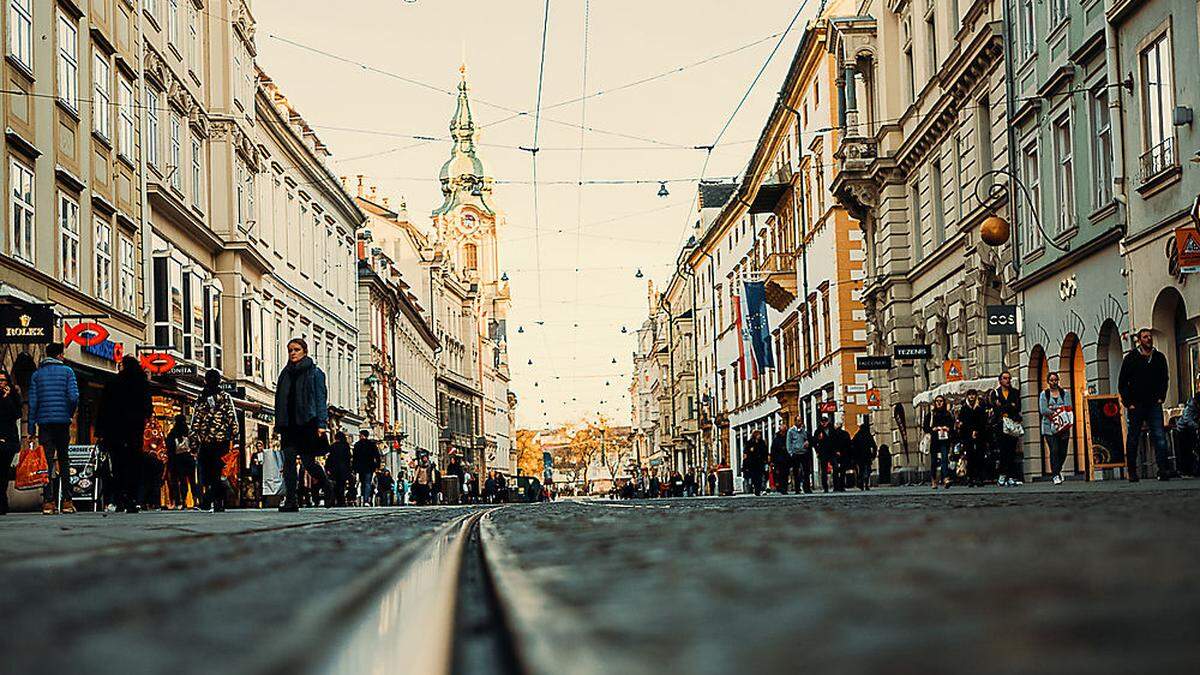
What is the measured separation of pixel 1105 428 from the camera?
21.0 metres

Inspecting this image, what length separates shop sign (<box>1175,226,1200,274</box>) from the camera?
18.1 meters

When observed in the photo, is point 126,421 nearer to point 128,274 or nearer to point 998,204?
point 128,274

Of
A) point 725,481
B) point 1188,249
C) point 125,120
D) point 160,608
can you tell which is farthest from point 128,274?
point 725,481

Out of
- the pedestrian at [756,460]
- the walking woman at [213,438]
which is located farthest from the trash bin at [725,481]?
the walking woman at [213,438]

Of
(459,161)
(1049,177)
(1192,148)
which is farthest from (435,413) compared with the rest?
(1192,148)

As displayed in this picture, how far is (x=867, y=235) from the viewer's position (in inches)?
1597

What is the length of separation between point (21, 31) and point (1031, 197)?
1720 centimetres

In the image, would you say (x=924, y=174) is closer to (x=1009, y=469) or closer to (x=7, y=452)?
(x=1009, y=469)

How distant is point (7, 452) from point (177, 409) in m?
17.0

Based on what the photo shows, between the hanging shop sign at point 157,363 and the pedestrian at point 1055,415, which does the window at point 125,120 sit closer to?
the hanging shop sign at point 157,363

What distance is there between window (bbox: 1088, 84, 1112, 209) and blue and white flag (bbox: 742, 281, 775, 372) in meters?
28.6

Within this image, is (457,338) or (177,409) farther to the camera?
(457,338)

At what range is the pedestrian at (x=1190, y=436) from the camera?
19984 mm

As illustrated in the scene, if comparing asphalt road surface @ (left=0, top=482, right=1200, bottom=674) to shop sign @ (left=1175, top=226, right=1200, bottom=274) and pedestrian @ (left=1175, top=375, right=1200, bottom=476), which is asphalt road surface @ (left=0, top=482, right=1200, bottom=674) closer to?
shop sign @ (left=1175, top=226, right=1200, bottom=274)
